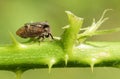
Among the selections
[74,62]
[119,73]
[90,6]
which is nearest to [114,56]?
[74,62]

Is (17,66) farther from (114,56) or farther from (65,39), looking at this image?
(114,56)

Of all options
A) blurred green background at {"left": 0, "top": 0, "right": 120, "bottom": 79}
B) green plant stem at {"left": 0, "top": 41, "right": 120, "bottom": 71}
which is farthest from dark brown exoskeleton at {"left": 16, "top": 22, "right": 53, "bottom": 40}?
blurred green background at {"left": 0, "top": 0, "right": 120, "bottom": 79}

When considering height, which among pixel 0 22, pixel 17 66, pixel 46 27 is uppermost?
pixel 0 22

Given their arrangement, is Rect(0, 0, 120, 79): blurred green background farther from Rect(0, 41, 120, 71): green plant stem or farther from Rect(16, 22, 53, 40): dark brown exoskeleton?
Rect(0, 41, 120, 71): green plant stem

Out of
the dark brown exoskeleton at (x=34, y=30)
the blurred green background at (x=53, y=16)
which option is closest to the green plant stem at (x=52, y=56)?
the dark brown exoskeleton at (x=34, y=30)

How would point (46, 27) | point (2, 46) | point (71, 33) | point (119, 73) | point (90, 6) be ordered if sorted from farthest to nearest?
1. point (90, 6)
2. point (119, 73)
3. point (46, 27)
4. point (2, 46)
5. point (71, 33)
